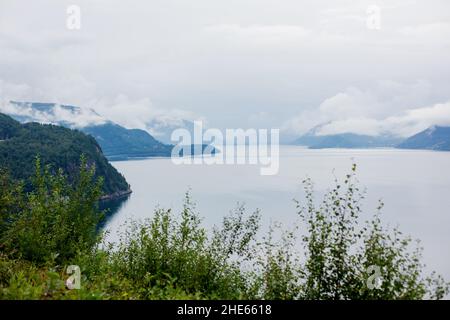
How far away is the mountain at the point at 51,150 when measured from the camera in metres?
79.4

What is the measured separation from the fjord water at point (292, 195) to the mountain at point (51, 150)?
514cm

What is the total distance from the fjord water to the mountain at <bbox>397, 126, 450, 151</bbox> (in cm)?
3315

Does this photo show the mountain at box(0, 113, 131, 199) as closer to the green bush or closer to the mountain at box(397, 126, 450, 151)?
the green bush

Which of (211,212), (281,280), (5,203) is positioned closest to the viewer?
(281,280)

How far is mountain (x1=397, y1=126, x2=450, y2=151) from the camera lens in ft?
456

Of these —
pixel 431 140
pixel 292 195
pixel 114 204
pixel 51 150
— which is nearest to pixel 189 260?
pixel 292 195

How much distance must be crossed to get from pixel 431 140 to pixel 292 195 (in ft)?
354

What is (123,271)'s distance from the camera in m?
7.59

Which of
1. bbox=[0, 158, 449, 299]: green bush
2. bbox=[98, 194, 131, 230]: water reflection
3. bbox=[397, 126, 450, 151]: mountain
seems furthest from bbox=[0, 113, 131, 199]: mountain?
bbox=[397, 126, 450, 151]: mountain

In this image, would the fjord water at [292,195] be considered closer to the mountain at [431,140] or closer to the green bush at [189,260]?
the green bush at [189,260]

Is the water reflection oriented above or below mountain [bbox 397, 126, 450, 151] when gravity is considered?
below
